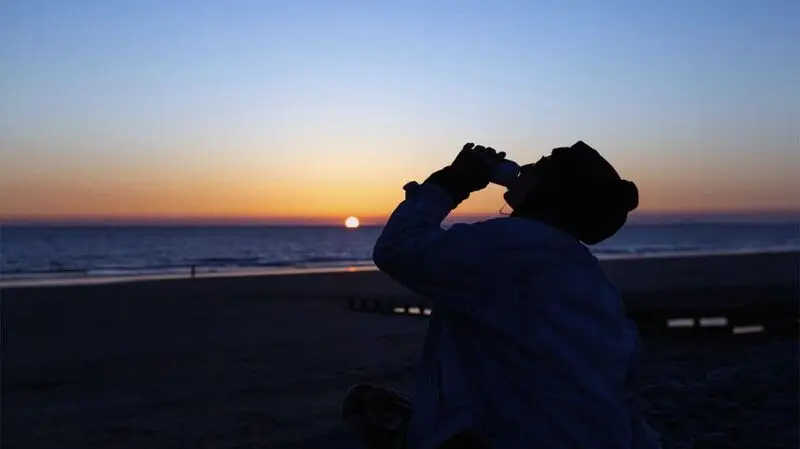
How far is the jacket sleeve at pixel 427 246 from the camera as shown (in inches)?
75.1

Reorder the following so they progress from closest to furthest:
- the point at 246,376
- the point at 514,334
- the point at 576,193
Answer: the point at 514,334
the point at 576,193
the point at 246,376

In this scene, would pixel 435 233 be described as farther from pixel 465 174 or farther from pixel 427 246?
pixel 465 174

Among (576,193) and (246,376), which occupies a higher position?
(576,193)

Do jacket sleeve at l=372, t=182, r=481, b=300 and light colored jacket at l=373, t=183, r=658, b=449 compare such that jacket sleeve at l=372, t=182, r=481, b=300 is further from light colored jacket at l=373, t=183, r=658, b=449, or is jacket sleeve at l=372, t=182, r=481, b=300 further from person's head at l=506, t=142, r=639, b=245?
person's head at l=506, t=142, r=639, b=245

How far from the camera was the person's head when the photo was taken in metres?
2.04

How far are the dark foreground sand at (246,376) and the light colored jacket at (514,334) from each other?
6114mm

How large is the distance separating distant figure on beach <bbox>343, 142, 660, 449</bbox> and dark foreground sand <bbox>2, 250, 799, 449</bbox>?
240 inches

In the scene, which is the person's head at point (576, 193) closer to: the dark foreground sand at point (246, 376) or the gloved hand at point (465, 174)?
the gloved hand at point (465, 174)

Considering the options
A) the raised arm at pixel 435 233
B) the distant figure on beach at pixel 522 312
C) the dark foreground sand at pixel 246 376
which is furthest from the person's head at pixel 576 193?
the dark foreground sand at pixel 246 376

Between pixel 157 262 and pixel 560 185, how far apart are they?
56.2 m

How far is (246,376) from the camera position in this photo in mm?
13344

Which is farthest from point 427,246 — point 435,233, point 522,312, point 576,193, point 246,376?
point 246,376

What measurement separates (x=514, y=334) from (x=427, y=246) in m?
0.29

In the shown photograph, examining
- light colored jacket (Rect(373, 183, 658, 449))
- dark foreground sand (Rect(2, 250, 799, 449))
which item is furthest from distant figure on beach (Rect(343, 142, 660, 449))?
dark foreground sand (Rect(2, 250, 799, 449))
